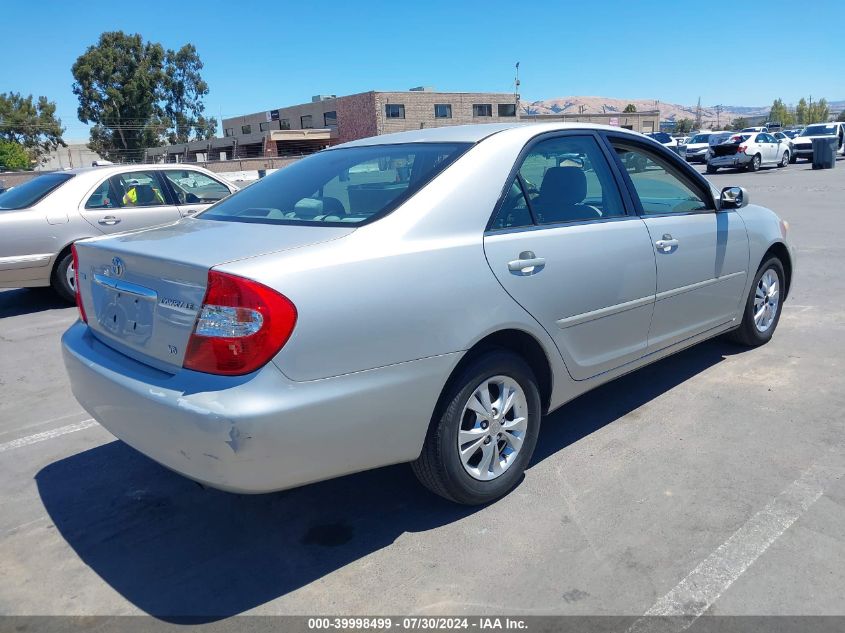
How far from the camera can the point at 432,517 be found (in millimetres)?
3279

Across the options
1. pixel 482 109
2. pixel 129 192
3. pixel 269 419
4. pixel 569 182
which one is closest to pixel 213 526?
pixel 269 419

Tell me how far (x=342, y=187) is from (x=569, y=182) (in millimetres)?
1256

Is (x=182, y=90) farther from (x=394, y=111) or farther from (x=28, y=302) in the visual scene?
(x=28, y=302)

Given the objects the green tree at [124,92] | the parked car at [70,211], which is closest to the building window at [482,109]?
the green tree at [124,92]

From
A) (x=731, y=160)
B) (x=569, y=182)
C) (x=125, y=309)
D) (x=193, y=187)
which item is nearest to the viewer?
(x=125, y=309)

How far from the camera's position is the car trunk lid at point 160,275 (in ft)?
8.82

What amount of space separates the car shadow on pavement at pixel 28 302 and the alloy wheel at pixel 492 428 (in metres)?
6.66

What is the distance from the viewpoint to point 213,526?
3.25m

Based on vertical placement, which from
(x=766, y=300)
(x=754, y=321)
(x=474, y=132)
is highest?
(x=474, y=132)

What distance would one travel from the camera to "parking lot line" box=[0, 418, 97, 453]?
13.9 feet

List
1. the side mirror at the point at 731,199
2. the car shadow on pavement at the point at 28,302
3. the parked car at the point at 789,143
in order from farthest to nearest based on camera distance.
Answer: the parked car at the point at 789,143 < the car shadow on pavement at the point at 28,302 < the side mirror at the point at 731,199

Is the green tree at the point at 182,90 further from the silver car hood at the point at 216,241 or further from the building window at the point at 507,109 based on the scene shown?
the silver car hood at the point at 216,241

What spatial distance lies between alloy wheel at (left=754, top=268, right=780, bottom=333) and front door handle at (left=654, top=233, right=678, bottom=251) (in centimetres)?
146

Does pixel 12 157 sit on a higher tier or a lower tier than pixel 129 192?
higher
